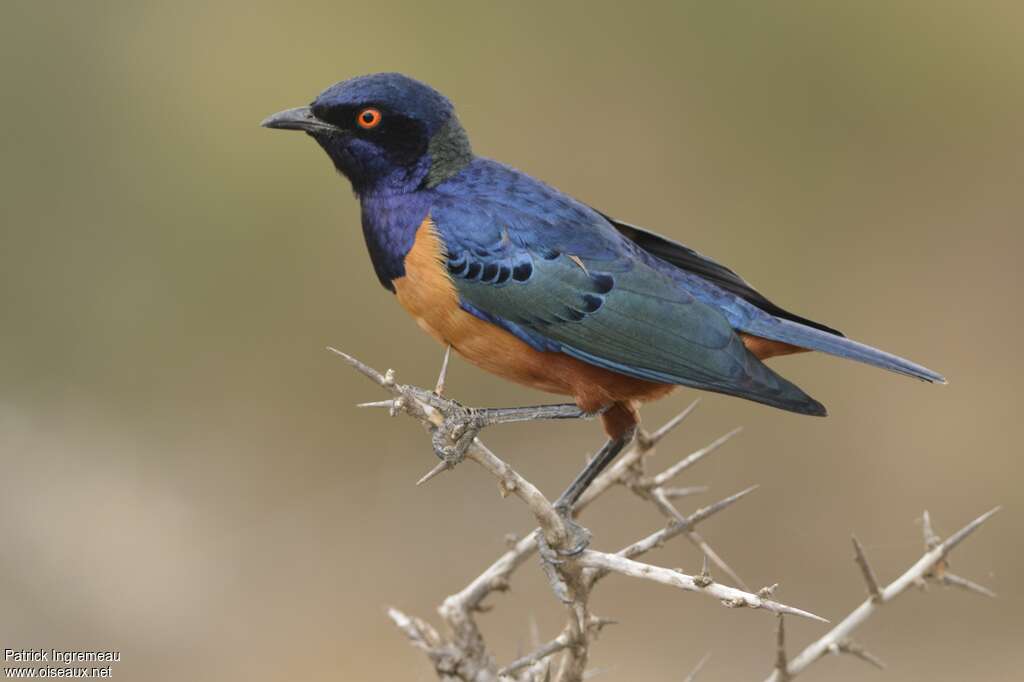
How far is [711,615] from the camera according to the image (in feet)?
25.4

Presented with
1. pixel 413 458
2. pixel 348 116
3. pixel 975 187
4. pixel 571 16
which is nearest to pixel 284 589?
pixel 413 458

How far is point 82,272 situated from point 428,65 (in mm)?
2357

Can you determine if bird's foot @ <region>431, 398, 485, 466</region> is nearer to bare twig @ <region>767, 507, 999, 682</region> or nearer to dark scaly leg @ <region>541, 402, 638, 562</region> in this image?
dark scaly leg @ <region>541, 402, 638, 562</region>

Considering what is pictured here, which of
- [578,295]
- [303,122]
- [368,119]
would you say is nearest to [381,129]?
[368,119]

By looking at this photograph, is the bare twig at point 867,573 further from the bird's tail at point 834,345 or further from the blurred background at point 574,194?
the blurred background at point 574,194

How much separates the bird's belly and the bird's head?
330mm

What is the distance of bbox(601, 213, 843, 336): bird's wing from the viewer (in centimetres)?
530

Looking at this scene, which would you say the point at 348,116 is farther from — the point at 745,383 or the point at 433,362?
the point at 433,362

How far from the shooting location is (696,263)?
17.8 ft

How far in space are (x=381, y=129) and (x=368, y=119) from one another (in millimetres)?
59

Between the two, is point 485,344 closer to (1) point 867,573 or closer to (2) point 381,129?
(2) point 381,129

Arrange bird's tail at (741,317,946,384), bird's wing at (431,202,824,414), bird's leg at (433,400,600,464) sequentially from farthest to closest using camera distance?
bird's wing at (431,202,824,414) → bird's tail at (741,317,946,384) → bird's leg at (433,400,600,464)

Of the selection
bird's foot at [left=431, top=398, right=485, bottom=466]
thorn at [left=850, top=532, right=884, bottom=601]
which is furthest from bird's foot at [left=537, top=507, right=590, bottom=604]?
thorn at [left=850, top=532, right=884, bottom=601]

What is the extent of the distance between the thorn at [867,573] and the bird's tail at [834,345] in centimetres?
75
